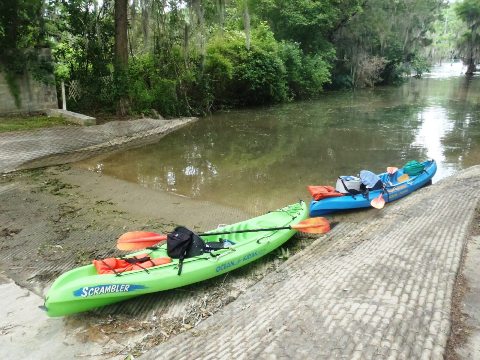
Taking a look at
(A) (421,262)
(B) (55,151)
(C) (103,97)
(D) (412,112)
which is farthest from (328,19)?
(A) (421,262)

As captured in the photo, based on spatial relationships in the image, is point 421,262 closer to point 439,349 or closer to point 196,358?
point 439,349

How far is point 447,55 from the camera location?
252ft

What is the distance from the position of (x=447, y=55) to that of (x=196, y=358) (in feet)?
283

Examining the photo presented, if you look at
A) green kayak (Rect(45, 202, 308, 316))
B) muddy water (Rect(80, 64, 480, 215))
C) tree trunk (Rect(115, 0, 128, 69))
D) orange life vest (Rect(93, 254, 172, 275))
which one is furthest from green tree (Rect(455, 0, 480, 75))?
orange life vest (Rect(93, 254, 172, 275))

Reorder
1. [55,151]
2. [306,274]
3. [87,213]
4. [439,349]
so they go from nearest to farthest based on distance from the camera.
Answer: [439,349]
[306,274]
[87,213]
[55,151]

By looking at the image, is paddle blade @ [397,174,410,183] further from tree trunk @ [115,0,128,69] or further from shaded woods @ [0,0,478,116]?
tree trunk @ [115,0,128,69]

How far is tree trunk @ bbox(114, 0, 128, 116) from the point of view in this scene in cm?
1272

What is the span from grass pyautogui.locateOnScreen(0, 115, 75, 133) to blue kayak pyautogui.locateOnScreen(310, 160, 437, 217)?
7.75 metres

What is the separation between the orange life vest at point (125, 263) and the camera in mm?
4402

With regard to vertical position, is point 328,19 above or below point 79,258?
above

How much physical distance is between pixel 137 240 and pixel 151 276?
0.89m

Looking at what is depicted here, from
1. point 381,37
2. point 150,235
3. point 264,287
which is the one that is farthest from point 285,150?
point 381,37

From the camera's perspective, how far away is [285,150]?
38.7ft

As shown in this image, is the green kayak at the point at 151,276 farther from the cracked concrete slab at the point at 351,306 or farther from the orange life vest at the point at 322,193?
the orange life vest at the point at 322,193
